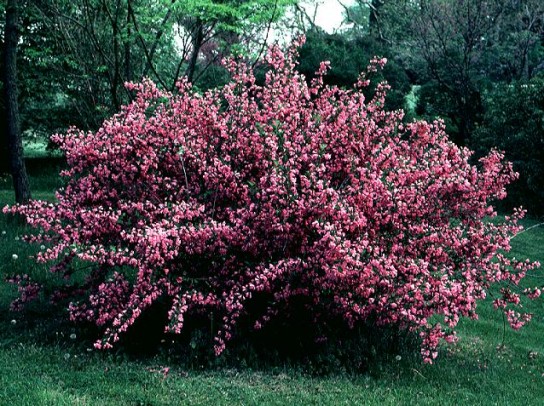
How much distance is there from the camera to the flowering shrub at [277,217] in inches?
228

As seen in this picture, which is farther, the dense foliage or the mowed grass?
the dense foliage

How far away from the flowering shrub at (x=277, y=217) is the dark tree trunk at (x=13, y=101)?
230 inches

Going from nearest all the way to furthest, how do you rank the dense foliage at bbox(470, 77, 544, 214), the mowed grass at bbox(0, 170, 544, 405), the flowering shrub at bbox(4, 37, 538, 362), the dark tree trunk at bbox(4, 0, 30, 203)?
the mowed grass at bbox(0, 170, 544, 405) < the flowering shrub at bbox(4, 37, 538, 362) < the dark tree trunk at bbox(4, 0, 30, 203) < the dense foliage at bbox(470, 77, 544, 214)

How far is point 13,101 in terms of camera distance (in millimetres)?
12023

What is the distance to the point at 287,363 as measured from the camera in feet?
20.7

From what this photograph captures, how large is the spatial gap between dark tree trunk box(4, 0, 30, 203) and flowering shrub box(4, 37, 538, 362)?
584cm

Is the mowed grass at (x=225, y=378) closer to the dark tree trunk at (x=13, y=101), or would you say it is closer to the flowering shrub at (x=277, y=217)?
the flowering shrub at (x=277, y=217)

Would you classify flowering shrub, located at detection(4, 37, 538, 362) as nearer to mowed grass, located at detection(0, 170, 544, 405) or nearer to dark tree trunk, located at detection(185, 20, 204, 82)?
mowed grass, located at detection(0, 170, 544, 405)

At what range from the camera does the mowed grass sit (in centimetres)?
523

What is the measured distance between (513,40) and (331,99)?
Answer: 50.8ft

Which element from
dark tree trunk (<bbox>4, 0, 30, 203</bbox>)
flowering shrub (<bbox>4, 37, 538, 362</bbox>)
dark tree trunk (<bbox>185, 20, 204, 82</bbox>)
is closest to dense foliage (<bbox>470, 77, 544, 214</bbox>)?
dark tree trunk (<bbox>185, 20, 204, 82</bbox>)

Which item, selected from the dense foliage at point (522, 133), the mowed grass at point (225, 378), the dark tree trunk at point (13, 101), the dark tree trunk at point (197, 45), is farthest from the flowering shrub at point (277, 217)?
the dense foliage at point (522, 133)

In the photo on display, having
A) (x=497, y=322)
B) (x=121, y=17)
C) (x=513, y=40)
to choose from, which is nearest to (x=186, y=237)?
(x=497, y=322)

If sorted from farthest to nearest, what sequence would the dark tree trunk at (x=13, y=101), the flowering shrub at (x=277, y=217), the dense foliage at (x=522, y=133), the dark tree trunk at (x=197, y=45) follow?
1. the dense foliage at (x=522, y=133)
2. the dark tree trunk at (x=13, y=101)
3. the dark tree trunk at (x=197, y=45)
4. the flowering shrub at (x=277, y=217)
